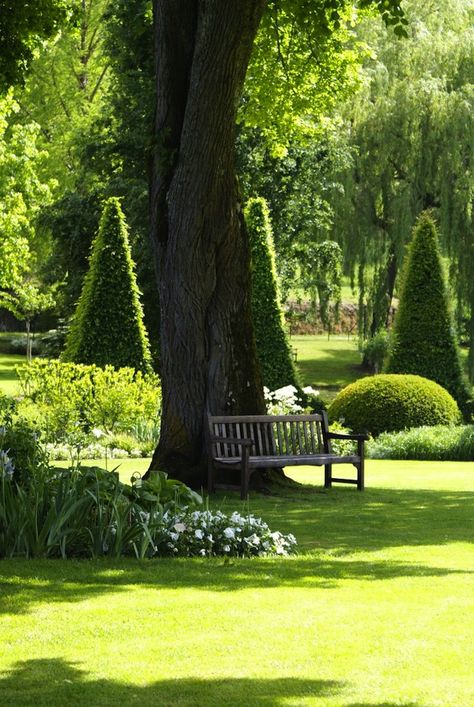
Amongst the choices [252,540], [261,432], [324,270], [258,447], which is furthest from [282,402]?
[252,540]

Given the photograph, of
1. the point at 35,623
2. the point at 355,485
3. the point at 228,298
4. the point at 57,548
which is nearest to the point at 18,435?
the point at 57,548

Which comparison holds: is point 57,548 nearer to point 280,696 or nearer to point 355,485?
point 280,696

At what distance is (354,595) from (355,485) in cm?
742

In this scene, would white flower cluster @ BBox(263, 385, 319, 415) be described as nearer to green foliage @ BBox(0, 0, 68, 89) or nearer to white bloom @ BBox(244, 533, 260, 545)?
green foliage @ BBox(0, 0, 68, 89)

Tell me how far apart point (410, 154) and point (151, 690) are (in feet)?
86.7

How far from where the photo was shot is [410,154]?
30234mm

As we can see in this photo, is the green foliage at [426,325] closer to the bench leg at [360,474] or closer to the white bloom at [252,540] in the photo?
the bench leg at [360,474]

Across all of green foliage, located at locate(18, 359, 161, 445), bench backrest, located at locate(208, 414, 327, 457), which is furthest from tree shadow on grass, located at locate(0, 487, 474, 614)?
green foliage, located at locate(18, 359, 161, 445)

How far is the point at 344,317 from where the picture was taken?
5488cm

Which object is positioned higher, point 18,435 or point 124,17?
point 124,17

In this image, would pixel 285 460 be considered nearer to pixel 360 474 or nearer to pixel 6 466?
pixel 360 474

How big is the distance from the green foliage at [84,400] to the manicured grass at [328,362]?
1420cm

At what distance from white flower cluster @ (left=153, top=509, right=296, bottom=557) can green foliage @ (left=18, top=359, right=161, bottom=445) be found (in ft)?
34.5

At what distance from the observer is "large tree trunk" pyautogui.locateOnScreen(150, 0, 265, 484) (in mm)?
12750
